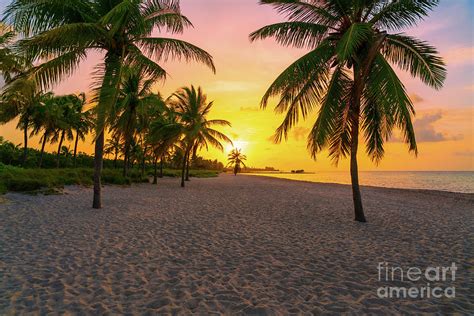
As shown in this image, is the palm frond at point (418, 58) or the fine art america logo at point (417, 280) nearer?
the fine art america logo at point (417, 280)

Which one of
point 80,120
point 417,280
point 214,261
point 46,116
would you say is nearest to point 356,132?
point 417,280

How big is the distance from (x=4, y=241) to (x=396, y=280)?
347 inches

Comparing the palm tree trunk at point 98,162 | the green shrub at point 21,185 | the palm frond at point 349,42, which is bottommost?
the green shrub at point 21,185

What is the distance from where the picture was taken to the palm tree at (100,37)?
8648 millimetres

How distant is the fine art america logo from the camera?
4.61m

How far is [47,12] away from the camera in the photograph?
9.67 metres

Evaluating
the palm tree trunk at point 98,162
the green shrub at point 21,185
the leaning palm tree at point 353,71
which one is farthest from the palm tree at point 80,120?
the leaning palm tree at point 353,71

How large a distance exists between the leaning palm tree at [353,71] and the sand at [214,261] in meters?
3.20

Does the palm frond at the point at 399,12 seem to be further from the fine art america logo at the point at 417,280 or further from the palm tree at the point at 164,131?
the palm tree at the point at 164,131

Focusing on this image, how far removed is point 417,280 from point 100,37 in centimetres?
1158

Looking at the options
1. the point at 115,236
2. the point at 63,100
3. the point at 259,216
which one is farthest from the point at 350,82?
the point at 63,100

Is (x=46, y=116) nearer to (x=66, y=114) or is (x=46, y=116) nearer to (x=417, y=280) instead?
(x=66, y=114)

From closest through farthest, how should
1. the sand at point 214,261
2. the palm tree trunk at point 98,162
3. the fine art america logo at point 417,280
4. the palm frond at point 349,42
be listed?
the sand at point 214,261 < the fine art america logo at point 417,280 < the palm frond at point 349,42 < the palm tree trunk at point 98,162

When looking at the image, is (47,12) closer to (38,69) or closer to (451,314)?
(38,69)
